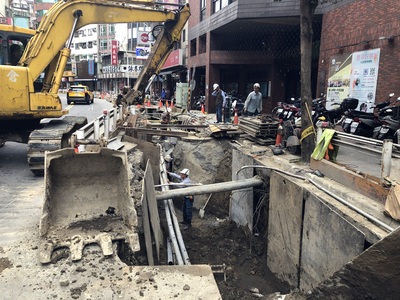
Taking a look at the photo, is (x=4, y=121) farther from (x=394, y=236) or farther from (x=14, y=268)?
(x=394, y=236)

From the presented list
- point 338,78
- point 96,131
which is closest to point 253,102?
point 338,78

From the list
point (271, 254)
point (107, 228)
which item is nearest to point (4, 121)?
point (107, 228)

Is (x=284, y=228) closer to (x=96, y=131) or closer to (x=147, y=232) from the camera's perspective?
(x=147, y=232)

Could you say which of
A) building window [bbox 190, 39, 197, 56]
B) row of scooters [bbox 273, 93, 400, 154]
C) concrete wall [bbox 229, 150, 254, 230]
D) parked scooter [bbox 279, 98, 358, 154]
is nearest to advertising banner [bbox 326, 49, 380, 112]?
parked scooter [bbox 279, 98, 358, 154]

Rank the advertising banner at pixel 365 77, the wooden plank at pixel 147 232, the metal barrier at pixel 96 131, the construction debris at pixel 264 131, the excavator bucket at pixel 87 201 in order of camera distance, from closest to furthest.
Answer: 1. the excavator bucket at pixel 87 201
2. the wooden plank at pixel 147 232
3. the metal barrier at pixel 96 131
4. the construction debris at pixel 264 131
5. the advertising banner at pixel 365 77

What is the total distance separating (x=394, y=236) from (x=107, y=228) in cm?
366

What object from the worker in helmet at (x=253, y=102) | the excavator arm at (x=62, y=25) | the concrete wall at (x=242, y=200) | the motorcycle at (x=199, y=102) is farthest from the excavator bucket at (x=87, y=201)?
the motorcycle at (x=199, y=102)

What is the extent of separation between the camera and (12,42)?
8641 mm

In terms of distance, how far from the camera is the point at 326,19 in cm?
1466

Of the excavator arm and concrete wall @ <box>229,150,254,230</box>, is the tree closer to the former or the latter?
concrete wall @ <box>229,150,254,230</box>

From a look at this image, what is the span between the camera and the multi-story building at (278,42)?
38.2 feet

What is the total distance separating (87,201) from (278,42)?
1765cm

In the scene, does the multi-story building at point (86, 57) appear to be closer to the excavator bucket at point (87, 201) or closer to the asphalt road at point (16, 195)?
the asphalt road at point (16, 195)

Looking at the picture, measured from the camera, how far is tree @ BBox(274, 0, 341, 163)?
7324 mm
